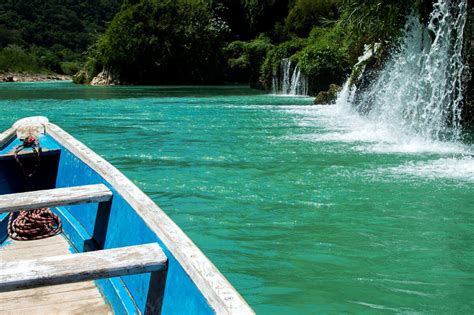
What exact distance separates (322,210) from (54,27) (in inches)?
4373

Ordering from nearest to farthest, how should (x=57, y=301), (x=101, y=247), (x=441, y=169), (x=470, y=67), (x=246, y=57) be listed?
(x=57, y=301)
(x=101, y=247)
(x=441, y=169)
(x=470, y=67)
(x=246, y=57)

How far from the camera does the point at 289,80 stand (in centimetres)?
3397

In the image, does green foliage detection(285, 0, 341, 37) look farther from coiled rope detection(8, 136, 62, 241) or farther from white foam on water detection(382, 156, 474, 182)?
coiled rope detection(8, 136, 62, 241)

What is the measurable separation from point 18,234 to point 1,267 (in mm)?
2201

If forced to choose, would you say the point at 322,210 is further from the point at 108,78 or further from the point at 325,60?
the point at 108,78

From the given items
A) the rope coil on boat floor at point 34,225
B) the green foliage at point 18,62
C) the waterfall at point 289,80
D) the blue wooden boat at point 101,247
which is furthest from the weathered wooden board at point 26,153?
the green foliage at point 18,62

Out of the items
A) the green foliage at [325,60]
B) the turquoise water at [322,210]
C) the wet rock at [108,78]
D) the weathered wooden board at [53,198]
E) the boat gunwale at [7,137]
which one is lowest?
the turquoise water at [322,210]

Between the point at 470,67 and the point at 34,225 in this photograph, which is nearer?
the point at 34,225

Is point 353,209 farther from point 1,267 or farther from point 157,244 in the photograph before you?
point 1,267

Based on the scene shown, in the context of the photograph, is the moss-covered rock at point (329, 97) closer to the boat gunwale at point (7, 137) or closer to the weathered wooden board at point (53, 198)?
the boat gunwale at point (7, 137)

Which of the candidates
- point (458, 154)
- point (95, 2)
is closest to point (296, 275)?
point (458, 154)

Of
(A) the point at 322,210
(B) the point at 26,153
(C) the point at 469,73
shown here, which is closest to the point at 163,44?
(C) the point at 469,73

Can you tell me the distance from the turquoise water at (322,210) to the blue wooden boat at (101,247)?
125cm

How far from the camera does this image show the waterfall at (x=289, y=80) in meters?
32.5
